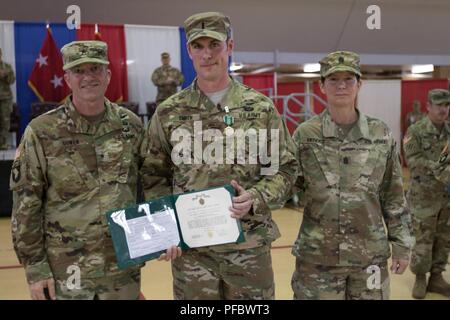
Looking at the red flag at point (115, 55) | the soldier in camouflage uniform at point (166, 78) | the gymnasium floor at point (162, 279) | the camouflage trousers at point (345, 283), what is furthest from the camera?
the red flag at point (115, 55)

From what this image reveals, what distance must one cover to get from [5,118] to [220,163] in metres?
6.30

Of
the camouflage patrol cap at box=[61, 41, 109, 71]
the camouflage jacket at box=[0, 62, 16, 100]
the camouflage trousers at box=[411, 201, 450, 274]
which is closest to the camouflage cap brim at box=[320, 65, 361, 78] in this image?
the camouflage patrol cap at box=[61, 41, 109, 71]

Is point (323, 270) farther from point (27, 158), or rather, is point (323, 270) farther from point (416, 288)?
point (416, 288)

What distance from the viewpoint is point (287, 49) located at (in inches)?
460

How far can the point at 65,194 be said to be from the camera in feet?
5.90

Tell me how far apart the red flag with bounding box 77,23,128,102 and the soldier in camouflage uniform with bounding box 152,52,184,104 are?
741 mm

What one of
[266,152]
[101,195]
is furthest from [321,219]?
[101,195]

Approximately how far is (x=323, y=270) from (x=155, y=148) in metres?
0.88

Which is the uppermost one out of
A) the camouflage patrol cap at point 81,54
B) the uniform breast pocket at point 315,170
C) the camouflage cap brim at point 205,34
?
the camouflage cap brim at point 205,34

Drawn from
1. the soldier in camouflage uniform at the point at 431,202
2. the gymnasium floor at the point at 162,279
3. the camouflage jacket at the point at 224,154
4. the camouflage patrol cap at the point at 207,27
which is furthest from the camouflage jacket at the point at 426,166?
the camouflage patrol cap at the point at 207,27

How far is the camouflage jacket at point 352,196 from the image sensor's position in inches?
78.0

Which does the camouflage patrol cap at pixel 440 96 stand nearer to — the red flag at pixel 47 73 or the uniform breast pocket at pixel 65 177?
the uniform breast pocket at pixel 65 177

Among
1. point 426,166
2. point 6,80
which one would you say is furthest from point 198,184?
point 6,80

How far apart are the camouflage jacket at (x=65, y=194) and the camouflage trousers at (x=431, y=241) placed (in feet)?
8.64
